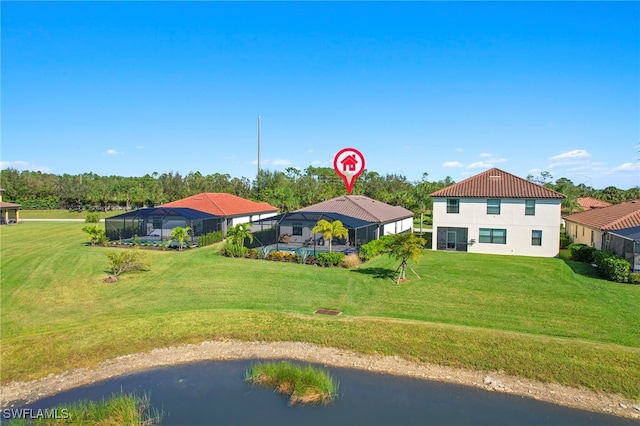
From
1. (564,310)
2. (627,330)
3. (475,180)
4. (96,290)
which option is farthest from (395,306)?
(475,180)

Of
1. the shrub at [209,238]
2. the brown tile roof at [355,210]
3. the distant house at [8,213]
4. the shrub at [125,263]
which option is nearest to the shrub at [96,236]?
the shrub at [209,238]

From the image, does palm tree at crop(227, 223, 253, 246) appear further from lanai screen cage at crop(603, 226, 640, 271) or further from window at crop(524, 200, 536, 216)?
lanai screen cage at crop(603, 226, 640, 271)

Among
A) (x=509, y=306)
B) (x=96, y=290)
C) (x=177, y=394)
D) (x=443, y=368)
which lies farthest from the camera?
(x=96, y=290)

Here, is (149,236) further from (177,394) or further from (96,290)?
(177,394)

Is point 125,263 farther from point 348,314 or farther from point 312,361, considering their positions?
point 312,361

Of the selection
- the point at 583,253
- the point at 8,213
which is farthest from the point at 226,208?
the point at 8,213

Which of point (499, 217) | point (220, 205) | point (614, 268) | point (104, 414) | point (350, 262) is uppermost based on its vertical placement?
point (220, 205)
